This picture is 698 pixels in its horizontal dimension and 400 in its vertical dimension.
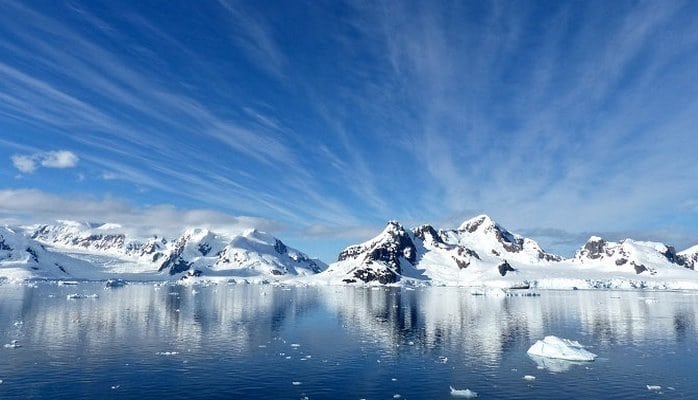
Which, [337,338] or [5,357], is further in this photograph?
[337,338]

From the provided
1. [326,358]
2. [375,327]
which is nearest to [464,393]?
[326,358]

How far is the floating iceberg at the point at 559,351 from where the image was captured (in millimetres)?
76625

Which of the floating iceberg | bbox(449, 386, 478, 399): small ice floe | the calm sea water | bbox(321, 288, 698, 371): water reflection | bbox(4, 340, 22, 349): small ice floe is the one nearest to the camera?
bbox(449, 386, 478, 399): small ice floe

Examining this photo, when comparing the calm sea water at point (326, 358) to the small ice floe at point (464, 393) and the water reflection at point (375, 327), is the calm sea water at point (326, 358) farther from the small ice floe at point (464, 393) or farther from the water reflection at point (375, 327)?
the small ice floe at point (464, 393)

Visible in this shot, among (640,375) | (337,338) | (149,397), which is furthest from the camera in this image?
(337,338)

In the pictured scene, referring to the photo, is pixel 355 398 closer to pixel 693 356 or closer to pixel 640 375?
pixel 640 375

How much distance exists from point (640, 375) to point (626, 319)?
82718mm

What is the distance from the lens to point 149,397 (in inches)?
2152

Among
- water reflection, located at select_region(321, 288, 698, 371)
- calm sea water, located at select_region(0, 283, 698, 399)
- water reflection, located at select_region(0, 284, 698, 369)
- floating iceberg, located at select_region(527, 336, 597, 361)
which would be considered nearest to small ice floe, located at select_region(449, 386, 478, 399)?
calm sea water, located at select_region(0, 283, 698, 399)

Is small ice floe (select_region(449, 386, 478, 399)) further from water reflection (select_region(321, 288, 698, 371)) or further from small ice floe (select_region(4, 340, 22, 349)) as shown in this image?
small ice floe (select_region(4, 340, 22, 349))

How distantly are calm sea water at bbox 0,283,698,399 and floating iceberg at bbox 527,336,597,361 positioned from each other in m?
2.30

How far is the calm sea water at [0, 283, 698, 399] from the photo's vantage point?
Answer: 5856 cm

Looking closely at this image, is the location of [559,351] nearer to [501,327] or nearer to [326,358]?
[326,358]

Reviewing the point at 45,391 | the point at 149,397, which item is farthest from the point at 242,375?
the point at 45,391
